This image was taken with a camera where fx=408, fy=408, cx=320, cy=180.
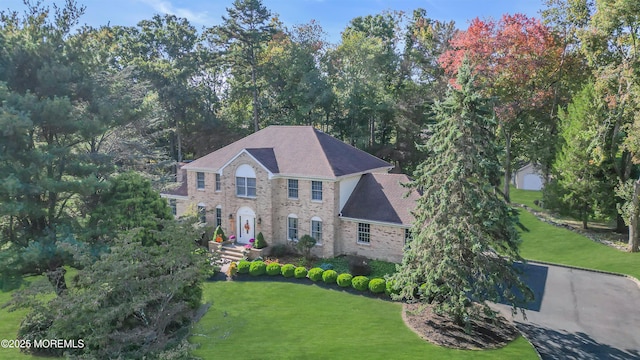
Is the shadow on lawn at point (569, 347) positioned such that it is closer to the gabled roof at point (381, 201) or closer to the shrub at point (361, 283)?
the shrub at point (361, 283)

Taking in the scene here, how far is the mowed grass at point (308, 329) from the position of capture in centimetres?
1598

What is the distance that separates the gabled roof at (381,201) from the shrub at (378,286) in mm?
4647

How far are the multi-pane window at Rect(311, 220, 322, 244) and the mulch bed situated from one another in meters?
9.70

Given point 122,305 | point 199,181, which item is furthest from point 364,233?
point 122,305

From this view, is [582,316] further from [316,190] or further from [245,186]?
[245,186]

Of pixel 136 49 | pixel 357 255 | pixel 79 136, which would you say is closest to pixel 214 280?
pixel 357 255

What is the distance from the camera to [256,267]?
25.1 meters

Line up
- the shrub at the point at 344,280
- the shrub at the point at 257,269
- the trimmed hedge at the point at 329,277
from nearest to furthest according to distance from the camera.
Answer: the shrub at the point at 344,280
the trimmed hedge at the point at 329,277
the shrub at the point at 257,269

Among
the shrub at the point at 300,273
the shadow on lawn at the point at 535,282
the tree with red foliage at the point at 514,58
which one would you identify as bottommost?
the shadow on lawn at the point at 535,282

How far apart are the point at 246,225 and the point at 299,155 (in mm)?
6468

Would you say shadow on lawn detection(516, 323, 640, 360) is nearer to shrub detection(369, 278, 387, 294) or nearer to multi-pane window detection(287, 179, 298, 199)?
shrub detection(369, 278, 387, 294)

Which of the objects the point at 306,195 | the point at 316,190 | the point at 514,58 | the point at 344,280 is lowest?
the point at 344,280

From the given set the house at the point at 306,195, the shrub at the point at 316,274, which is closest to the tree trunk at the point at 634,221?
the house at the point at 306,195

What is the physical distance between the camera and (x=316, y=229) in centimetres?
2808
